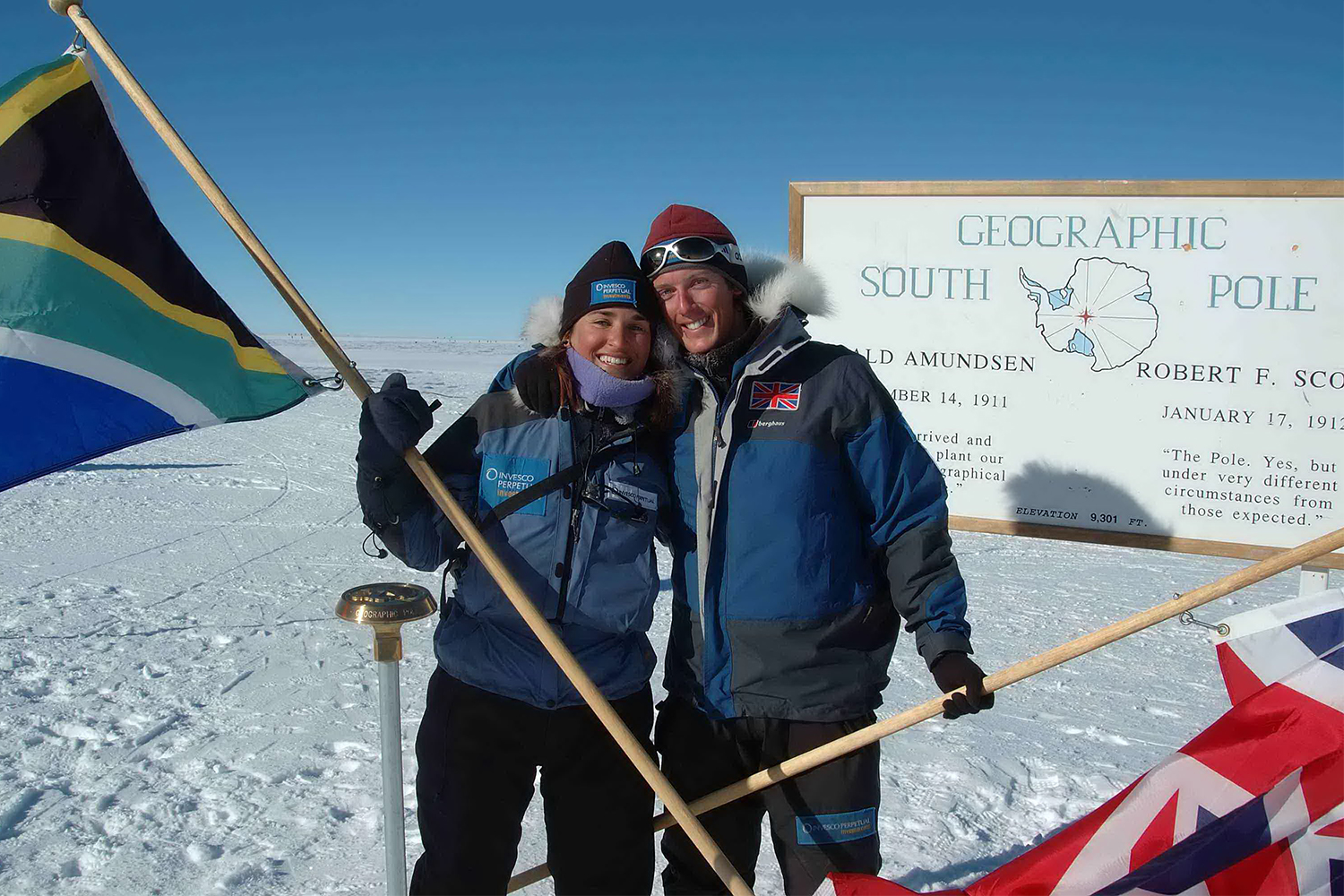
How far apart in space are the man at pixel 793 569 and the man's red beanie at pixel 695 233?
0.02 meters

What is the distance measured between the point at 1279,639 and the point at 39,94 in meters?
3.03

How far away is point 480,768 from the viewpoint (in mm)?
2082

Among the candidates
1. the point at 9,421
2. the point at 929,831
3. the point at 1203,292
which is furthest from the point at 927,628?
the point at 1203,292

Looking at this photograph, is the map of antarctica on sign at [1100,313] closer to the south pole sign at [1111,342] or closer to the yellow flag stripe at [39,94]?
the south pole sign at [1111,342]

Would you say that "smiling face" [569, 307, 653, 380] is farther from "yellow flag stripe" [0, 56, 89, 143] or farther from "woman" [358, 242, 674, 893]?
"yellow flag stripe" [0, 56, 89, 143]

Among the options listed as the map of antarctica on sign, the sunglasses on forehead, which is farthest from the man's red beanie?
the map of antarctica on sign

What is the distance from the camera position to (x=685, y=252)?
224cm

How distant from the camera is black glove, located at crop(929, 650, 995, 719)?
195 cm

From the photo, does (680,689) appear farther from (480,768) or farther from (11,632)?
(11,632)

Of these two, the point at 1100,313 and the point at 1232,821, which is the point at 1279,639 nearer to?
the point at 1232,821

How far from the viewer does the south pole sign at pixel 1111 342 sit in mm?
3395

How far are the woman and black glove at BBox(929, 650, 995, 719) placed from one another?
2.27ft

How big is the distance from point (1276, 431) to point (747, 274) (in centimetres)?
246

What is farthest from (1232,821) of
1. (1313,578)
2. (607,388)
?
(1313,578)
